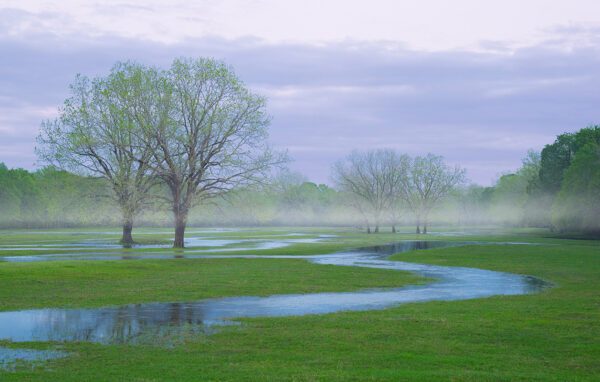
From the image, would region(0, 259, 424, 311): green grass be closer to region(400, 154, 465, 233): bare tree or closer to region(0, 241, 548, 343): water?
region(0, 241, 548, 343): water

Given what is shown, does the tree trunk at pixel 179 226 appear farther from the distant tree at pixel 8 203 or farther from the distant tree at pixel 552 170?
the distant tree at pixel 8 203

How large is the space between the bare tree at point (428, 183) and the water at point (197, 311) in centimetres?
9421

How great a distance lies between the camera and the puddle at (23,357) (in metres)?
11.2

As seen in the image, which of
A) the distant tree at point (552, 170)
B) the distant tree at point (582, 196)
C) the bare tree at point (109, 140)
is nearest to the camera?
the bare tree at point (109, 140)

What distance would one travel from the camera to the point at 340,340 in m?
13.5

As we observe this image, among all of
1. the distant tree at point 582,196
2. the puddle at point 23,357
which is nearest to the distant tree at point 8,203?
the distant tree at point 582,196

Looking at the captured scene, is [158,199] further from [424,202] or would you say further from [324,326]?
[424,202]

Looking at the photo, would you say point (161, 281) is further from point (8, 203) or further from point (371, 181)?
point (8, 203)

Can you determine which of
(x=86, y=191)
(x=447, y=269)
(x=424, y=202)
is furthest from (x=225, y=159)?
(x=424, y=202)

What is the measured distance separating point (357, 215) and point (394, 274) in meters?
98.7

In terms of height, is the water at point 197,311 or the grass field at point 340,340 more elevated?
the grass field at point 340,340

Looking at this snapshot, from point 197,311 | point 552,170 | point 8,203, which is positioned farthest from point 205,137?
point 8,203

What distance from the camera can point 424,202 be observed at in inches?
4737

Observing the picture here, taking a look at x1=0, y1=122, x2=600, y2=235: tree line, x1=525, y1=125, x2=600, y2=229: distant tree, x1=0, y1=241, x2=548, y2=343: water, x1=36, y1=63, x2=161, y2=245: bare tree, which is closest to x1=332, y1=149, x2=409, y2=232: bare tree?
x1=0, y1=122, x2=600, y2=235: tree line
